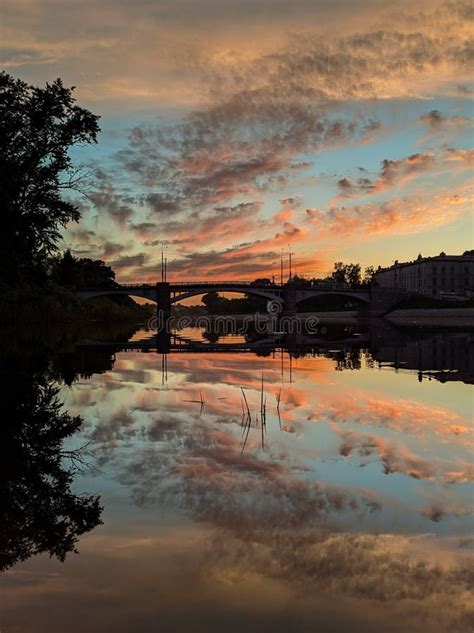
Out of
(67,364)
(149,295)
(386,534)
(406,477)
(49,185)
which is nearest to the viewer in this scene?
(386,534)

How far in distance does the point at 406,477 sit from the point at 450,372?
1055 cm

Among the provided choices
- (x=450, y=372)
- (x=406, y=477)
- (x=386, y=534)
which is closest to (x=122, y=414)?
(x=406, y=477)

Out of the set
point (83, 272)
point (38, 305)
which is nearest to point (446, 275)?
point (83, 272)

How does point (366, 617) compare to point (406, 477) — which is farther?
point (406, 477)

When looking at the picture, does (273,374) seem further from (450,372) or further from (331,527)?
(331,527)

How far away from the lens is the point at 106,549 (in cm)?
372

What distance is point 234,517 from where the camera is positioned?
4273 millimetres

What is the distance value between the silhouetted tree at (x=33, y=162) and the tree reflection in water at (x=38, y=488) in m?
23.9

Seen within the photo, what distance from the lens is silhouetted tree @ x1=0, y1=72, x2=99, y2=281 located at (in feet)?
98.7

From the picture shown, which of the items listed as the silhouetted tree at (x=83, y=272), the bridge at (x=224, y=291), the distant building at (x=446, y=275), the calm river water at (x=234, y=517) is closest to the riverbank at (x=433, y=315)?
the bridge at (x=224, y=291)

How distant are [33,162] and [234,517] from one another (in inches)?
1211

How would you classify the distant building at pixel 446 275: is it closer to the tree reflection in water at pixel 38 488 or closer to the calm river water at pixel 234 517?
the calm river water at pixel 234 517

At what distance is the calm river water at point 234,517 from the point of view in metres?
2.99

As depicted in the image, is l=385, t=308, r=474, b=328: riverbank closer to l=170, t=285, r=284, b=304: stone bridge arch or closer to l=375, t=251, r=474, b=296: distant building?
l=170, t=285, r=284, b=304: stone bridge arch
